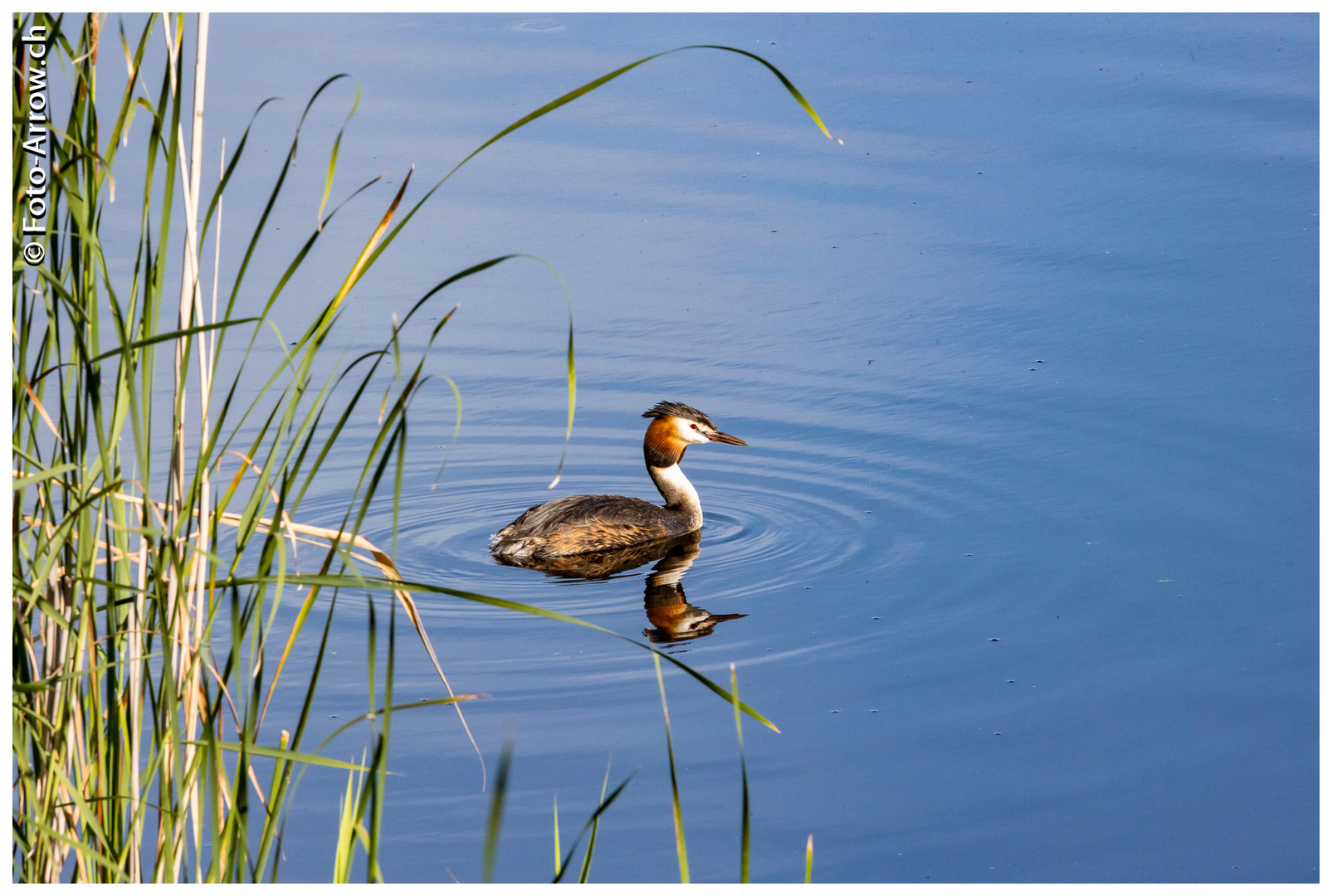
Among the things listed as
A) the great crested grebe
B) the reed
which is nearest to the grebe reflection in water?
the great crested grebe

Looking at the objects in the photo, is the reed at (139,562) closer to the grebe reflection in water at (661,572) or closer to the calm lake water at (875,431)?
the calm lake water at (875,431)

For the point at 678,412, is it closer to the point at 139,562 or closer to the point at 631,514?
the point at 631,514

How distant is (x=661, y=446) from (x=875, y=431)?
99 cm

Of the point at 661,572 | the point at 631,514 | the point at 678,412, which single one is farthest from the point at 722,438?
the point at 661,572

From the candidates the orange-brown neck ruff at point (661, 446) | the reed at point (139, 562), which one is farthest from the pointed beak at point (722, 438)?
the reed at point (139, 562)

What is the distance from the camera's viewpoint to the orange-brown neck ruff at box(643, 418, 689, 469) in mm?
6520

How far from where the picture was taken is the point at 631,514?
6.20m

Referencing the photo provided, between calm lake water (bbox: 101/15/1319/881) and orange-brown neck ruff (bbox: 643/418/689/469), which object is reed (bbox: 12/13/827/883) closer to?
calm lake water (bbox: 101/15/1319/881)

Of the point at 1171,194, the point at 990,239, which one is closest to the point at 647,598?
the point at 990,239

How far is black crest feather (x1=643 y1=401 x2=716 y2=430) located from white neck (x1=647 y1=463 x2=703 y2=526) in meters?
0.25

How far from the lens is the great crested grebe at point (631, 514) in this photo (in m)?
5.82

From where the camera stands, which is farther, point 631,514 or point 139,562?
point 631,514

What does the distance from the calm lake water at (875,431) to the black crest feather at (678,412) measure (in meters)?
0.40

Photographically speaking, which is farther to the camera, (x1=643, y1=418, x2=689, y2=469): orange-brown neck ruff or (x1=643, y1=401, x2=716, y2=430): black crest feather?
→ (x1=643, y1=418, x2=689, y2=469): orange-brown neck ruff
